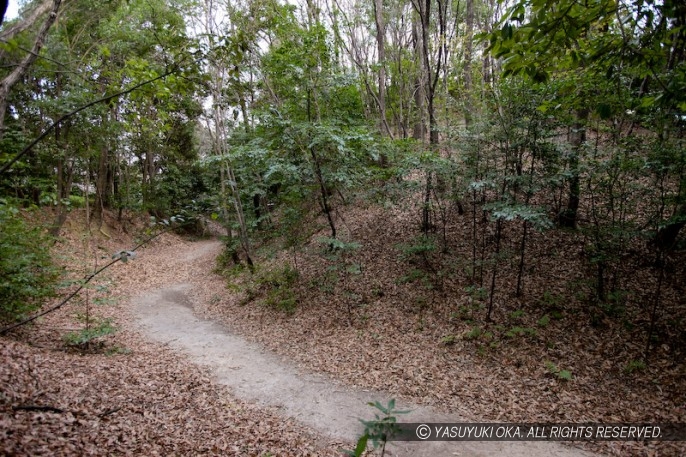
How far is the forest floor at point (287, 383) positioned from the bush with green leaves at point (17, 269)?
65 cm

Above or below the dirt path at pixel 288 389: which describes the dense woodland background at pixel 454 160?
above

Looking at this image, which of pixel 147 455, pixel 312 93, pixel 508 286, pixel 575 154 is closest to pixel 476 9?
pixel 312 93

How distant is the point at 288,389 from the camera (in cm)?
614

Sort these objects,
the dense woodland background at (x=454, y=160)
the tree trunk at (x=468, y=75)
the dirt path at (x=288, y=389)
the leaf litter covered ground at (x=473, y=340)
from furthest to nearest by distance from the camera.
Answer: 1. the tree trunk at (x=468, y=75)
2. the leaf litter covered ground at (x=473, y=340)
3. the dirt path at (x=288, y=389)
4. the dense woodland background at (x=454, y=160)

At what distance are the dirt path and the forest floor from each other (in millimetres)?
38

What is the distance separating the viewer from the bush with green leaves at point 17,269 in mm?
5641

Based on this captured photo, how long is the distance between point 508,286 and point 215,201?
1135cm

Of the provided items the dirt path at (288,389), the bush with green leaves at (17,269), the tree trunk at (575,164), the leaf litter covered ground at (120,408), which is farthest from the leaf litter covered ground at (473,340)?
the bush with green leaves at (17,269)

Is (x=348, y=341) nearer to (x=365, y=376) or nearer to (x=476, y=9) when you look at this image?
(x=365, y=376)

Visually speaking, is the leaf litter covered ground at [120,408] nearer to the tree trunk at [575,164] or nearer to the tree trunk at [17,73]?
the tree trunk at [17,73]

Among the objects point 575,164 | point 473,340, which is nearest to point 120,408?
point 473,340

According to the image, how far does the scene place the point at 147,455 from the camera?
3668 millimetres

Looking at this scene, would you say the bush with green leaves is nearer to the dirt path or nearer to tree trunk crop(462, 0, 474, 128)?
the dirt path

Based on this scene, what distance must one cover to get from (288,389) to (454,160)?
635 cm
